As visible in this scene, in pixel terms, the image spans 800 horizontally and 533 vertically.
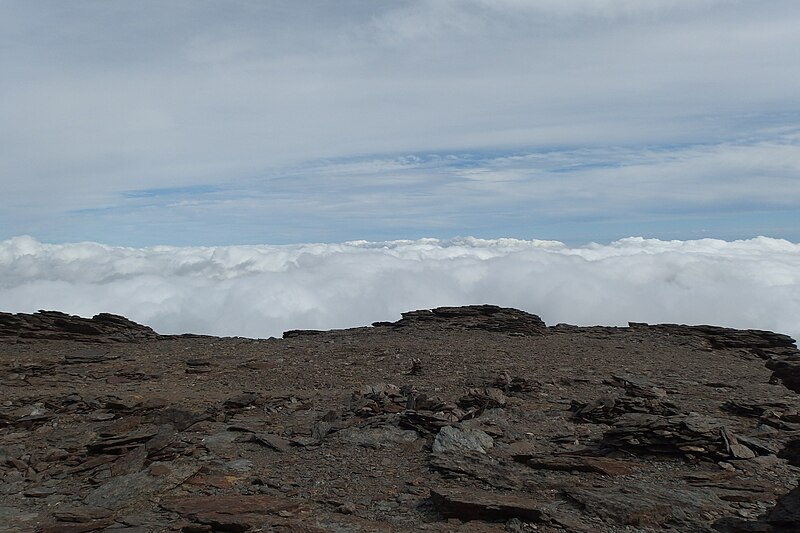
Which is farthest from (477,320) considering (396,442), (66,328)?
(66,328)

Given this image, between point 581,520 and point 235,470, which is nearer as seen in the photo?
point 581,520

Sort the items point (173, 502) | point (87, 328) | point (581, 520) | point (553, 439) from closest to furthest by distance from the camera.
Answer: point (581, 520) → point (173, 502) → point (553, 439) → point (87, 328)

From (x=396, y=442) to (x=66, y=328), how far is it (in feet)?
63.1

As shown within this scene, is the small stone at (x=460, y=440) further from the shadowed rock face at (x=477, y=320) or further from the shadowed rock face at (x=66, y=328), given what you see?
the shadowed rock face at (x=66, y=328)

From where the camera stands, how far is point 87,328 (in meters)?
26.3

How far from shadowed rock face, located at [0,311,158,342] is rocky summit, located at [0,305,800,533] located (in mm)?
2516

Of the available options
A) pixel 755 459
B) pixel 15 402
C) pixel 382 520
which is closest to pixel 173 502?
pixel 382 520

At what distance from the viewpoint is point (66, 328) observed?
2616cm

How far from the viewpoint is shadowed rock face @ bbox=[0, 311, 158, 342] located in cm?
2545

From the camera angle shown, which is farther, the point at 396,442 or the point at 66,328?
the point at 66,328

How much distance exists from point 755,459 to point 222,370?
15257mm

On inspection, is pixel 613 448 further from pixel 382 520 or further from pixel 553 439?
pixel 382 520

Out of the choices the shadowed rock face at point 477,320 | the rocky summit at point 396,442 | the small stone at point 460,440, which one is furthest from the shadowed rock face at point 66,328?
the small stone at point 460,440

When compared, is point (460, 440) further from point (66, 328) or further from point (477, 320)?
point (66, 328)
